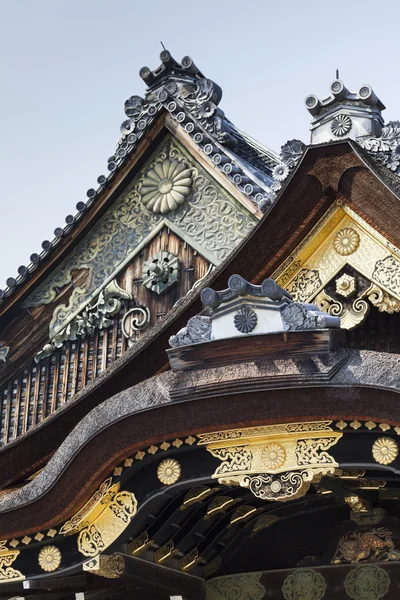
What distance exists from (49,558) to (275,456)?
2.11 meters

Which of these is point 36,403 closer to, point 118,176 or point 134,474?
point 118,176

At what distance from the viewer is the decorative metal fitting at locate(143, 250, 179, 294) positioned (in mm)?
12016

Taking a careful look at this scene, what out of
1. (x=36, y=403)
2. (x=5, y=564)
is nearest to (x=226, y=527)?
(x=5, y=564)

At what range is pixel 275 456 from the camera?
8.36m

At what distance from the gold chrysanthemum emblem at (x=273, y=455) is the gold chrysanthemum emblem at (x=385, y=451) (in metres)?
0.66

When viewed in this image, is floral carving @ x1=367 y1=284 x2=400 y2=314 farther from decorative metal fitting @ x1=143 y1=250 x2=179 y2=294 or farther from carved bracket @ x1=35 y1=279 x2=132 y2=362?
carved bracket @ x1=35 y1=279 x2=132 y2=362

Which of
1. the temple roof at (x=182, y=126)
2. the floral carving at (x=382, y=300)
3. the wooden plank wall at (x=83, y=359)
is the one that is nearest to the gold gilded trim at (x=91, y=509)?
the floral carving at (x=382, y=300)

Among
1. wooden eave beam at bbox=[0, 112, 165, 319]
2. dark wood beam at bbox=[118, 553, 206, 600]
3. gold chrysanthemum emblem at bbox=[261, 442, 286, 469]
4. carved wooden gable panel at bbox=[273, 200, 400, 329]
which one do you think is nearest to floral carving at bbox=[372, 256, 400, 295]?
carved wooden gable panel at bbox=[273, 200, 400, 329]

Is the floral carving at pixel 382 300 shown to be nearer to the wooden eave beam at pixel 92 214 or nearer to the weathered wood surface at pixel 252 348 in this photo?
the weathered wood surface at pixel 252 348

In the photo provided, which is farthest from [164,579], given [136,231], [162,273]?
[136,231]

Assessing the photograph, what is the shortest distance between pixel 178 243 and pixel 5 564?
4137 mm

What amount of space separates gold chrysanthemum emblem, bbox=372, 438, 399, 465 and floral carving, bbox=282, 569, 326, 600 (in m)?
2.48

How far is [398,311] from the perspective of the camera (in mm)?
9578

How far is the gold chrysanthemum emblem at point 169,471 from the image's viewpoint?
8.70m
